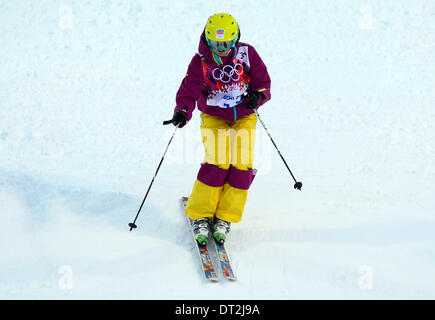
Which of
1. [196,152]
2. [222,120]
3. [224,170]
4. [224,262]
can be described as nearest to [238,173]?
[224,170]

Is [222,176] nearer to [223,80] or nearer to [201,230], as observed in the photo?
[201,230]

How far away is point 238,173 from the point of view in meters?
4.59

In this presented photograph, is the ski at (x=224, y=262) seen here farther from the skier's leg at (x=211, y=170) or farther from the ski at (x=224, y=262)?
the skier's leg at (x=211, y=170)

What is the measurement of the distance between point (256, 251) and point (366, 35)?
7.36 metres

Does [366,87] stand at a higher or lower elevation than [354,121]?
higher

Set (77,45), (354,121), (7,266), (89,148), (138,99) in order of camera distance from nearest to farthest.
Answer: (7,266)
(89,148)
(354,121)
(138,99)
(77,45)

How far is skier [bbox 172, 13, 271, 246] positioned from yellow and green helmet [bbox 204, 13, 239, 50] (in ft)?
0.13

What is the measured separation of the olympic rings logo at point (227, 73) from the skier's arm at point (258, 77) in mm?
141

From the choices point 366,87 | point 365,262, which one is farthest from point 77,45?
point 365,262

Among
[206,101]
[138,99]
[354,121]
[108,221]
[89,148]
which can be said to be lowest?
[108,221]

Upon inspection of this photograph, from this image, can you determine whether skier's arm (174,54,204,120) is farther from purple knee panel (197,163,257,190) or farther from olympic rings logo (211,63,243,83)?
purple knee panel (197,163,257,190)

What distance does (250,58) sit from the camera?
14.9ft

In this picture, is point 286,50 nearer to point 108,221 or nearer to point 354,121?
point 354,121

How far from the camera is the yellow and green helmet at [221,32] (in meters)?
4.23
